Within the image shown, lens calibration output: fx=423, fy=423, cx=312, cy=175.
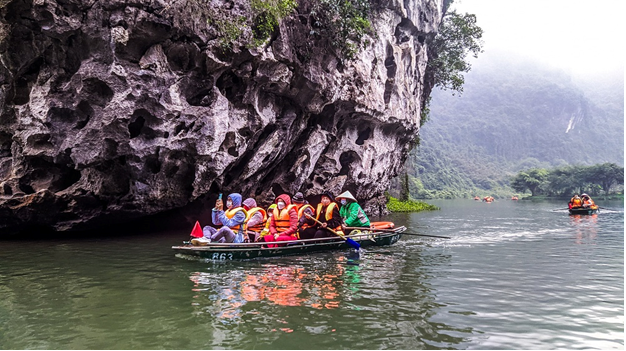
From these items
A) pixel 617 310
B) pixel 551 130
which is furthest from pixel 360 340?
pixel 551 130

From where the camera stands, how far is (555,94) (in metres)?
154

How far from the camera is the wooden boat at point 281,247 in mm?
10555

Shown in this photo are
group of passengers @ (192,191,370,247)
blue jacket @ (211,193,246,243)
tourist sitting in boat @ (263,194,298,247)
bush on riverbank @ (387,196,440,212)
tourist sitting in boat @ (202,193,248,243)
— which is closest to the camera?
tourist sitting in boat @ (202,193,248,243)

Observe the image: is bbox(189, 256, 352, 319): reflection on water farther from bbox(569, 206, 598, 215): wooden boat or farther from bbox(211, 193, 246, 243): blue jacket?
bbox(569, 206, 598, 215): wooden boat

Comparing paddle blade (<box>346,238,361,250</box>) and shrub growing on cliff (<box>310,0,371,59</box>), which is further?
shrub growing on cliff (<box>310,0,371,59</box>)

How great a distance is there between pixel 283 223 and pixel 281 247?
1.02 metres

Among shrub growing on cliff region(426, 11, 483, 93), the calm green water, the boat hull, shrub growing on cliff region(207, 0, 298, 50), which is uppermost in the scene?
shrub growing on cliff region(426, 11, 483, 93)

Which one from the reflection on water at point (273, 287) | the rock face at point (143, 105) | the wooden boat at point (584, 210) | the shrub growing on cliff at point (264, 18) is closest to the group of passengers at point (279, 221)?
the reflection on water at point (273, 287)

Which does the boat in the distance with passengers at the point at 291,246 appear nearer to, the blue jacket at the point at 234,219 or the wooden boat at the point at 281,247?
the wooden boat at the point at 281,247

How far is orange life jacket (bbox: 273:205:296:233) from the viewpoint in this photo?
12227mm

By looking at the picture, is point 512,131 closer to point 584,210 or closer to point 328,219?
point 584,210

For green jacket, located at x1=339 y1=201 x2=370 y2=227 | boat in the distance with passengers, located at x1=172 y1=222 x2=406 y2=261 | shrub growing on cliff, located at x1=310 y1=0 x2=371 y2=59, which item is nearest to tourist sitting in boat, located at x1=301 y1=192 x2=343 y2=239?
boat in the distance with passengers, located at x1=172 y1=222 x2=406 y2=261

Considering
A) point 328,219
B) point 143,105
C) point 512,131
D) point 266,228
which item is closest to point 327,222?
point 328,219

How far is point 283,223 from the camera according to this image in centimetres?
1223
